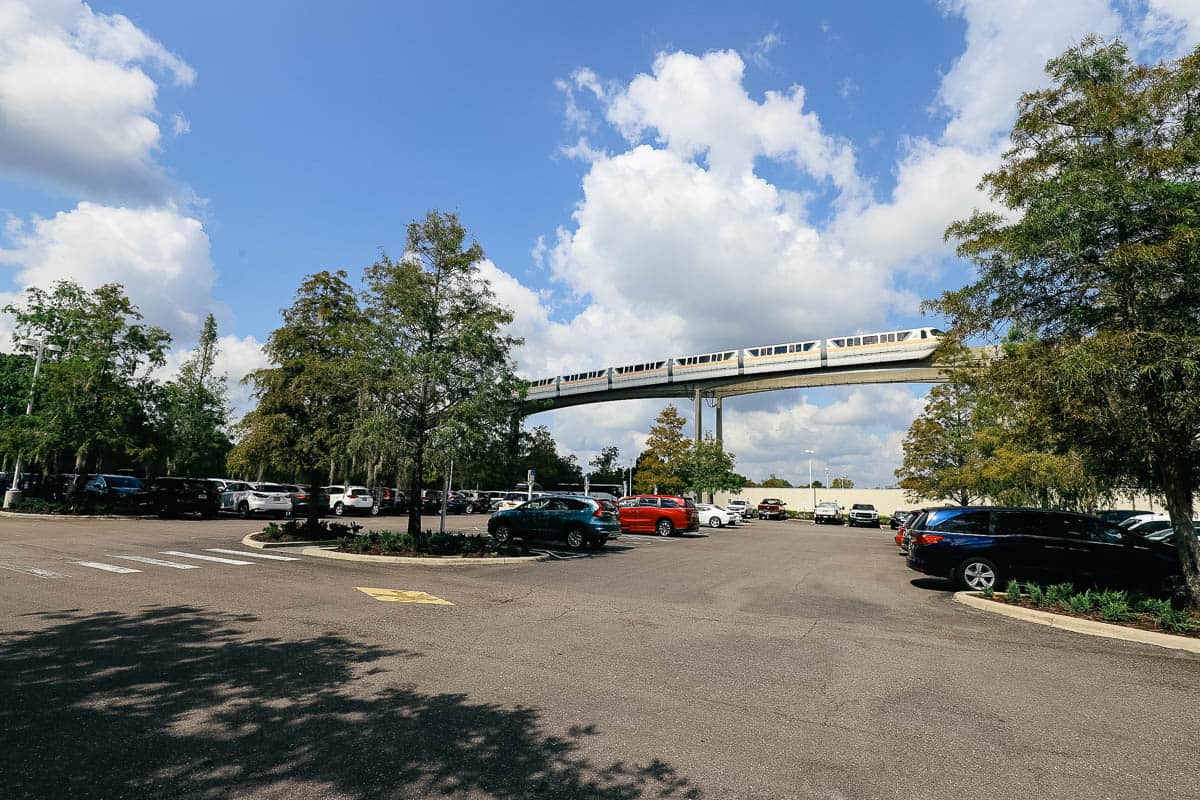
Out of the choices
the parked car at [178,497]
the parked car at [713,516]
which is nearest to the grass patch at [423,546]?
the parked car at [178,497]

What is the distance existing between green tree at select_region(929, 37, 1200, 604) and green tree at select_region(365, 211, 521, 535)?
33.2 ft

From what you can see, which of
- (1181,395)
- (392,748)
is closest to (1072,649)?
(1181,395)

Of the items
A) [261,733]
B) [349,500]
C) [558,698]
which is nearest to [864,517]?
[349,500]

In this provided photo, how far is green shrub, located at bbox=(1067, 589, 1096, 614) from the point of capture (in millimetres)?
9381

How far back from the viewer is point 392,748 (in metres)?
4.13

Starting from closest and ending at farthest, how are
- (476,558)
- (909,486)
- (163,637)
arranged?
(163,637) → (476,558) → (909,486)

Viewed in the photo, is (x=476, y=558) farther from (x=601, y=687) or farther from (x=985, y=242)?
(x=985, y=242)

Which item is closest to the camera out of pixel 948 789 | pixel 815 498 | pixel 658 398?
pixel 948 789

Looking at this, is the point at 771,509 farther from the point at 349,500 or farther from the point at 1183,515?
the point at 1183,515

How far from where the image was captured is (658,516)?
1130 inches

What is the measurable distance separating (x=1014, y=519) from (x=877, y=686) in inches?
315

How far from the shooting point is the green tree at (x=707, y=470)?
181 feet

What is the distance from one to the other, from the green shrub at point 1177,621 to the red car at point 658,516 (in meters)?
20.4

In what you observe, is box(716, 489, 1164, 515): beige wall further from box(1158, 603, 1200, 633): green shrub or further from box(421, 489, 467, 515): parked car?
box(1158, 603, 1200, 633): green shrub
